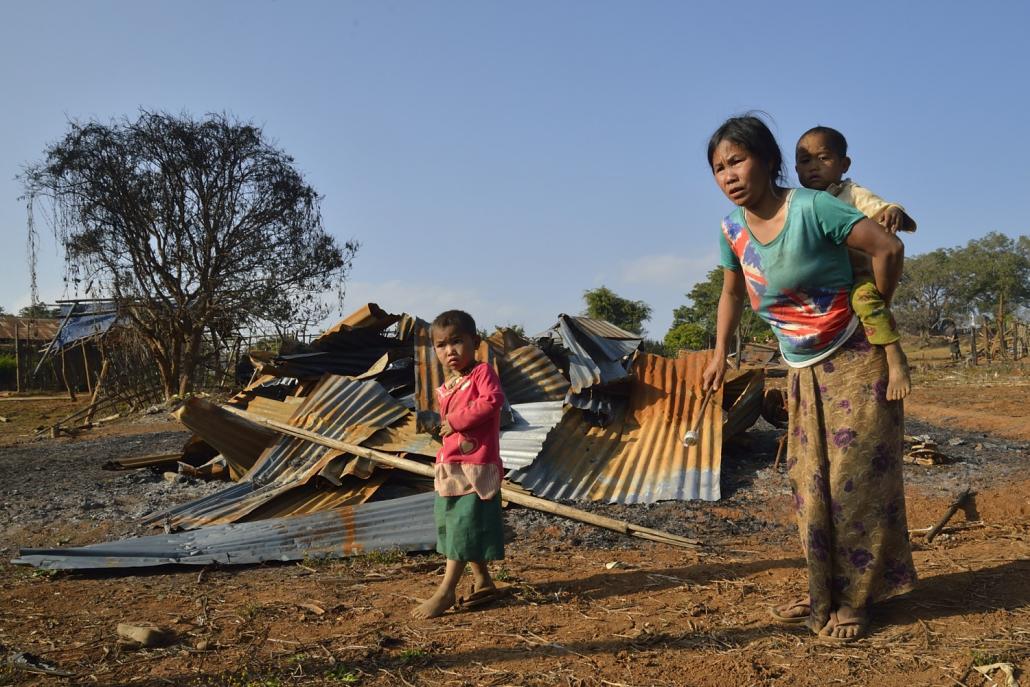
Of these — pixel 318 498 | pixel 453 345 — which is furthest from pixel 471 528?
pixel 318 498

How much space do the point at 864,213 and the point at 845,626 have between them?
4.87ft

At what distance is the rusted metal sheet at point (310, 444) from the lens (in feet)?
18.0

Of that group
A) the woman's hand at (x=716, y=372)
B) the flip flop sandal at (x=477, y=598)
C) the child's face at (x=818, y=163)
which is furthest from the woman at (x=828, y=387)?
the flip flop sandal at (x=477, y=598)

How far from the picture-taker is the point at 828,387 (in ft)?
9.02

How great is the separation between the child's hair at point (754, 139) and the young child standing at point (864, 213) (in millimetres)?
214

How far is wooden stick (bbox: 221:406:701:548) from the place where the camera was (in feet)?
15.3

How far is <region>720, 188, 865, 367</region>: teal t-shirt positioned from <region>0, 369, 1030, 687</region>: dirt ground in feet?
3.56

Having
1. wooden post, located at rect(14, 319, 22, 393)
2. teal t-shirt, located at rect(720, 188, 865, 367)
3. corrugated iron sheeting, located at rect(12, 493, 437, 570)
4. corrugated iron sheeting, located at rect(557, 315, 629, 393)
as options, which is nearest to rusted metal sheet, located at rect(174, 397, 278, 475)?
corrugated iron sheeting, located at rect(12, 493, 437, 570)

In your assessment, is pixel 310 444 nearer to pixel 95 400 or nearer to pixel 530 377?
pixel 530 377

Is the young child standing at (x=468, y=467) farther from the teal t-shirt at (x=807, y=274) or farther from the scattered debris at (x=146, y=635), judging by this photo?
the teal t-shirt at (x=807, y=274)

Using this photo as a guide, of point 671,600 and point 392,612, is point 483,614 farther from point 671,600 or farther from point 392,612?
point 671,600

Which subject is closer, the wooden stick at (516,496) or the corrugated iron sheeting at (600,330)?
the wooden stick at (516,496)

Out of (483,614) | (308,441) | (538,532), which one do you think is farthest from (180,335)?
(483,614)

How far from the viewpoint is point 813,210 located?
8.66 ft
